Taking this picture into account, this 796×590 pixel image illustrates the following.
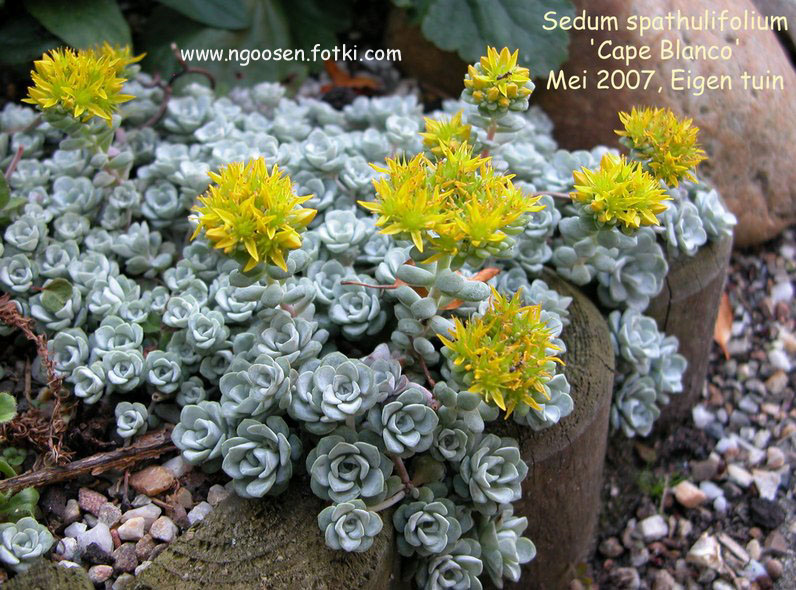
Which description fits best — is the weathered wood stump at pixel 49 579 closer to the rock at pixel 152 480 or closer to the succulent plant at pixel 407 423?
the rock at pixel 152 480

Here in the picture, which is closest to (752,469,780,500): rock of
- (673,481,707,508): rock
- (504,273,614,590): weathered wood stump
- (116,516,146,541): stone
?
(673,481,707,508): rock

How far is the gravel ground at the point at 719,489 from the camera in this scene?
187 centimetres

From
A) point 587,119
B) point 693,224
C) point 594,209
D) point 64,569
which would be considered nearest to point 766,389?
point 693,224

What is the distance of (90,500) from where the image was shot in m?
1.42

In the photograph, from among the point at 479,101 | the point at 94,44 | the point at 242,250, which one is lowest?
the point at 242,250

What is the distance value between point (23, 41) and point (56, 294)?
0.91 m

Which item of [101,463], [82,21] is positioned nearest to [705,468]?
[101,463]

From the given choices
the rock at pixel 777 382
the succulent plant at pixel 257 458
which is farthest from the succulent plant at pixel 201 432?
the rock at pixel 777 382

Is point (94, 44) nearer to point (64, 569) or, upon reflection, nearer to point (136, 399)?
point (136, 399)

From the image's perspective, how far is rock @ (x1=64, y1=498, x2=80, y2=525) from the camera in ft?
4.54

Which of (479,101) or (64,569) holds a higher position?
(479,101)

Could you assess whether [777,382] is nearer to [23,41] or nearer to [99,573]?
[99,573]

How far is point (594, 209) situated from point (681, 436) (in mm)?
1045

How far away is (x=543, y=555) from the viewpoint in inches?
66.2
